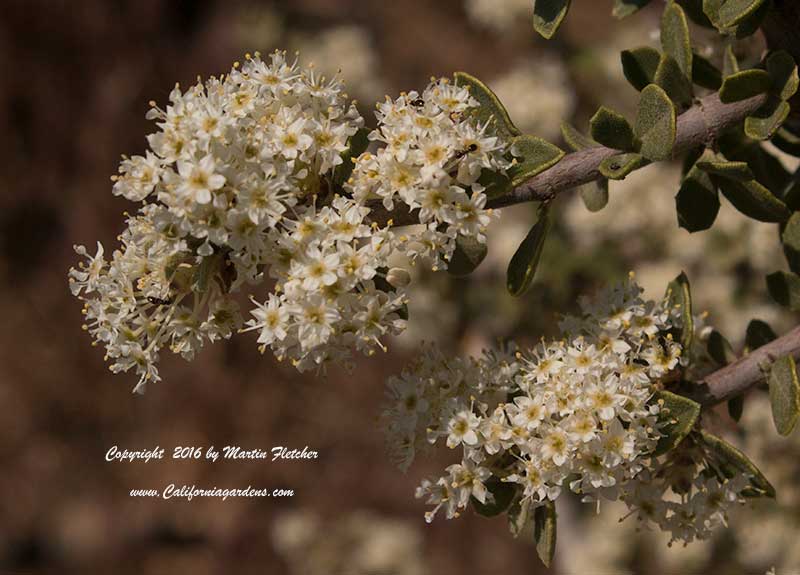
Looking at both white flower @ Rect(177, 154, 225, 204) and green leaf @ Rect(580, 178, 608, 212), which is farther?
green leaf @ Rect(580, 178, 608, 212)

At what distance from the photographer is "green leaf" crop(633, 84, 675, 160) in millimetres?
1590

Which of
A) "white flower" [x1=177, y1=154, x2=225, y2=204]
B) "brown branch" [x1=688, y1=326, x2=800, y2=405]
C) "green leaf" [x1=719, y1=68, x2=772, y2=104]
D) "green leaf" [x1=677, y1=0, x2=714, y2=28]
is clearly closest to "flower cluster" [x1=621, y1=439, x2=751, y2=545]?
"brown branch" [x1=688, y1=326, x2=800, y2=405]

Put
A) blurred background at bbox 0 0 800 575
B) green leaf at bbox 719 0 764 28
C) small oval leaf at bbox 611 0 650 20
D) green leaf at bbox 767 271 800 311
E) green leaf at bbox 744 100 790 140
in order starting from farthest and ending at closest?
blurred background at bbox 0 0 800 575 → small oval leaf at bbox 611 0 650 20 → green leaf at bbox 767 271 800 311 → green leaf at bbox 744 100 790 140 → green leaf at bbox 719 0 764 28

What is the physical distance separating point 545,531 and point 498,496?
0.39ft

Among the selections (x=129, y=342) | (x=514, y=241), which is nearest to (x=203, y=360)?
(x=514, y=241)

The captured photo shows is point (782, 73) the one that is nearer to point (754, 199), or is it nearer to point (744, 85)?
point (744, 85)

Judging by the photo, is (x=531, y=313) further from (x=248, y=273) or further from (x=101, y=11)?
(x=101, y=11)

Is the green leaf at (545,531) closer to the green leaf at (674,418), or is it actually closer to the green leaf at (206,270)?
the green leaf at (674,418)

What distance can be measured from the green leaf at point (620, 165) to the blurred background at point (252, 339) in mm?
1957

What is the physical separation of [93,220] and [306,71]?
7089 mm

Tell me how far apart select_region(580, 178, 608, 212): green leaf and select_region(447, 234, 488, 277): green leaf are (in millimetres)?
305

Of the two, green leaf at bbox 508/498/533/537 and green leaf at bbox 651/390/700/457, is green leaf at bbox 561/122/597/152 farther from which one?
green leaf at bbox 508/498/533/537

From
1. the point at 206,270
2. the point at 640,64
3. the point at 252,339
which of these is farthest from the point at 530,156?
the point at 252,339

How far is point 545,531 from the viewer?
69.9 inches
